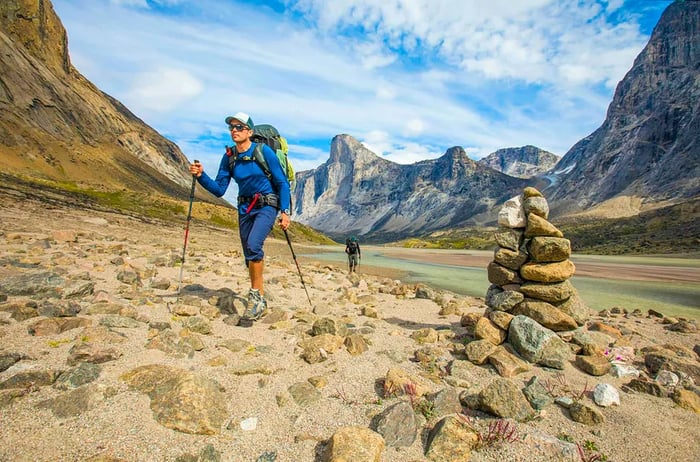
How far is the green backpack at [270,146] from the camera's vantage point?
779cm

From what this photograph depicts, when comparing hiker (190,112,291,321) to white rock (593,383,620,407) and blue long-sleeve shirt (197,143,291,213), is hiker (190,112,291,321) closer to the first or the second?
blue long-sleeve shirt (197,143,291,213)

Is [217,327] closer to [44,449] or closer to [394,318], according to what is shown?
[44,449]

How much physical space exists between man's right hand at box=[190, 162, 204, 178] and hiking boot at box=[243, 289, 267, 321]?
2978mm

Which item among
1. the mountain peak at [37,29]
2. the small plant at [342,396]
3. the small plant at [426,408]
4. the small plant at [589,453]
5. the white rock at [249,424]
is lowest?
the white rock at [249,424]

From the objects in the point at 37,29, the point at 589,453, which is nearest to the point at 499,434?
the point at 589,453

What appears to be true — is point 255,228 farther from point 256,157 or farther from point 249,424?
point 249,424

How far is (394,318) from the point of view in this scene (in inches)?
409

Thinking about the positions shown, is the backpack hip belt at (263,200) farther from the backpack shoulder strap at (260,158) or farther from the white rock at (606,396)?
the white rock at (606,396)

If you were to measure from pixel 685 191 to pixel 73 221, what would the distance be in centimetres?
21816

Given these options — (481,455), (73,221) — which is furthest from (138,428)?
(73,221)

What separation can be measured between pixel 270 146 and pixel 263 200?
153cm

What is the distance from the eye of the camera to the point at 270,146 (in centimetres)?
838

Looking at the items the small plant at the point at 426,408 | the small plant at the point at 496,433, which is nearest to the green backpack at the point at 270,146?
the small plant at the point at 426,408

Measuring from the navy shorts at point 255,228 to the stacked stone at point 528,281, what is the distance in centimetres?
525
